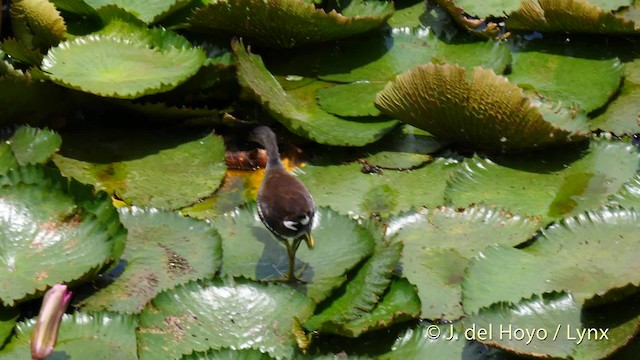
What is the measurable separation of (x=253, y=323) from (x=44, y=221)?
739mm

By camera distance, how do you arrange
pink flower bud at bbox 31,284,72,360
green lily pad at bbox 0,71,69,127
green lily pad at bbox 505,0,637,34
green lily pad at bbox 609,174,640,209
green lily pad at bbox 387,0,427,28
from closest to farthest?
pink flower bud at bbox 31,284,72,360
green lily pad at bbox 609,174,640,209
green lily pad at bbox 0,71,69,127
green lily pad at bbox 505,0,637,34
green lily pad at bbox 387,0,427,28

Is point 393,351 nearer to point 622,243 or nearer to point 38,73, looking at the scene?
point 622,243

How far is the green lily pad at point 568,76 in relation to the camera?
151 inches

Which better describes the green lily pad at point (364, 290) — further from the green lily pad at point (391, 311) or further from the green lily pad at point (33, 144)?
the green lily pad at point (33, 144)

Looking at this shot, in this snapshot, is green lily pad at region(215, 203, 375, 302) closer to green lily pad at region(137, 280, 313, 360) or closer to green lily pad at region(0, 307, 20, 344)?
green lily pad at region(137, 280, 313, 360)

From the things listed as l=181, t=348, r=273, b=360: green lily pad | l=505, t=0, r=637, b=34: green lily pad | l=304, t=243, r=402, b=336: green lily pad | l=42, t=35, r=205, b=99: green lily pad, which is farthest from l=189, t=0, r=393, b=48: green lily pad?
l=181, t=348, r=273, b=360: green lily pad

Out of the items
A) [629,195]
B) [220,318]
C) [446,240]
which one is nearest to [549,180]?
[629,195]

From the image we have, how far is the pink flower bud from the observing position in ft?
7.45

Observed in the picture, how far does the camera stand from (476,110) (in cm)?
346

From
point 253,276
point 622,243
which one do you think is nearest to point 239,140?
point 253,276

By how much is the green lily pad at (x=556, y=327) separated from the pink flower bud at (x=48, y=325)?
1092 millimetres

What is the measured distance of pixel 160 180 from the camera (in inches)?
136

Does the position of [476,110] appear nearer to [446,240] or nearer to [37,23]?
[446,240]

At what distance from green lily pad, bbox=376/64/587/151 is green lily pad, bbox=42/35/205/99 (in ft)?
2.58
